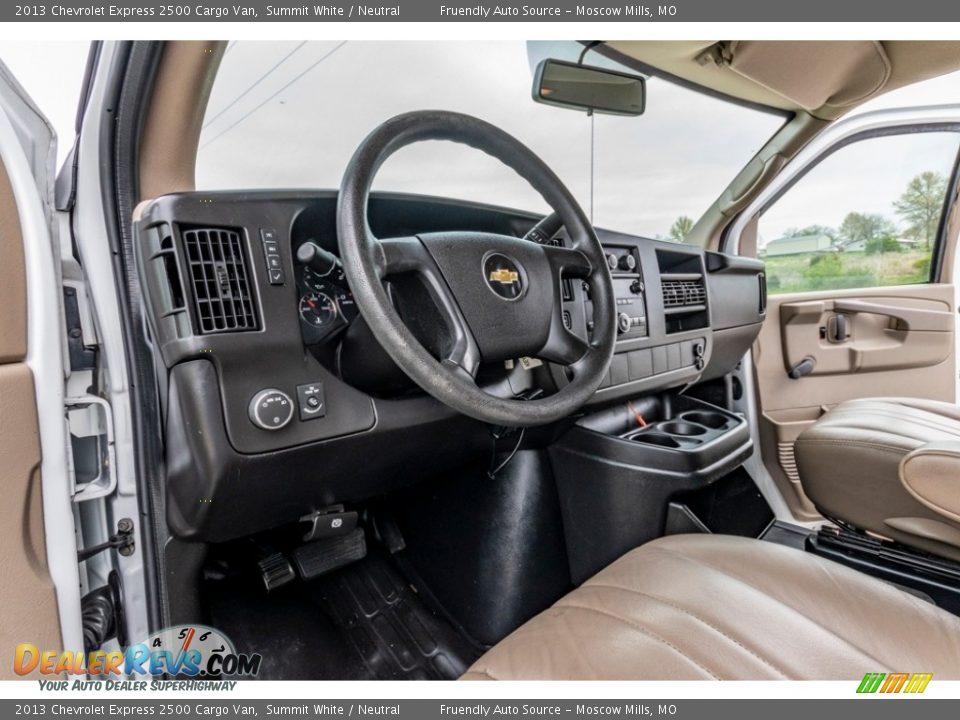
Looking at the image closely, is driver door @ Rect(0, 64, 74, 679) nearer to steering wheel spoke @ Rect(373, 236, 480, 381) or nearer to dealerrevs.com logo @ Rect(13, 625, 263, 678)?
dealerrevs.com logo @ Rect(13, 625, 263, 678)

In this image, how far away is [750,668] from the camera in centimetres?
76

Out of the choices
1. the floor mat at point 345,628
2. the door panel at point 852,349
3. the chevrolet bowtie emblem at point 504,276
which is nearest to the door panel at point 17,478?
the floor mat at point 345,628

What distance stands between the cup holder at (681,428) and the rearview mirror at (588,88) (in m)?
0.90

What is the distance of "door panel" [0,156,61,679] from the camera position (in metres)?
0.67

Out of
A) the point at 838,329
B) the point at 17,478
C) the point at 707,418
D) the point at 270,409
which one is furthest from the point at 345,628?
the point at 838,329

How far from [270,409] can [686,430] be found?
1.18 m

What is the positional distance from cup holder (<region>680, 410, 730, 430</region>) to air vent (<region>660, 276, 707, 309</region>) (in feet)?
1.08

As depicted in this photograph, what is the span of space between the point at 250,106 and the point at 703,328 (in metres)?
1.38

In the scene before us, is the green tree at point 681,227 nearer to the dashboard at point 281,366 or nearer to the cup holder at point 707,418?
the cup holder at point 707,418

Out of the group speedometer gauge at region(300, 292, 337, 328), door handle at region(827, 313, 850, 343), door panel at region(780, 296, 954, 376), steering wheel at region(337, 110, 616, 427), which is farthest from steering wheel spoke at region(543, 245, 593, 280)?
door handle at region(827, 313, 850, 343)

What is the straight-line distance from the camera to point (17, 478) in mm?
681

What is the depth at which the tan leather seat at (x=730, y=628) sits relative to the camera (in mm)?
769
